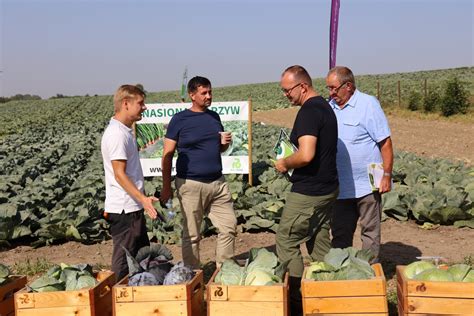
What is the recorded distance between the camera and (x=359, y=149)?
511cm

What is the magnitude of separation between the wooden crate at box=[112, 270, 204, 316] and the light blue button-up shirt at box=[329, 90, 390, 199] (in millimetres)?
1878

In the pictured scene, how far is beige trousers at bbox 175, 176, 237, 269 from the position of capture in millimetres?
5352

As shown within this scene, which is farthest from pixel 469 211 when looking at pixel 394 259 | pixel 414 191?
pixel 394 259

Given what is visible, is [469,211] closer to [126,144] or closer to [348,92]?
[348,92]

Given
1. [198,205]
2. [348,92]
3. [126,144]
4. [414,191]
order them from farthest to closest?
[414,191] → [198,205] → [348,92] → [126,144]

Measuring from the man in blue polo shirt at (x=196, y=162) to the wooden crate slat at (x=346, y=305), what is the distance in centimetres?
173

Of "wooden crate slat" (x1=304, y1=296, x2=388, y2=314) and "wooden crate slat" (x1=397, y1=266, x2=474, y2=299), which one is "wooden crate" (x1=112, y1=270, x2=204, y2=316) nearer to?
"wooden crate slat" (x1=304, y1=296, x2=388, y2=314)

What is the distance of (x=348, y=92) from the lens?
5031 mm

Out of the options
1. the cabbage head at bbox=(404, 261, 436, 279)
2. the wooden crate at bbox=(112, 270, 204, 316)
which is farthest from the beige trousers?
the cabbage head at bbox=(404, 261, 436, 279)

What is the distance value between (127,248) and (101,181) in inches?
236

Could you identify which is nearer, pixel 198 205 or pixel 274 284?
pixel 274 284

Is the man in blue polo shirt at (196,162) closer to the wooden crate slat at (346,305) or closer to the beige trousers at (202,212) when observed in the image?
the beige trousers at (202,212)

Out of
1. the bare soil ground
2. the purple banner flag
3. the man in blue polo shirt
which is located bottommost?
the bare soil ground

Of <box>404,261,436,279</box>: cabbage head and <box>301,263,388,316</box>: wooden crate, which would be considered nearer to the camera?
<box>301,263,388,316</box>: wooden crate
